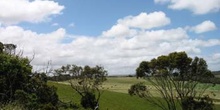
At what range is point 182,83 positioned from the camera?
58969mm

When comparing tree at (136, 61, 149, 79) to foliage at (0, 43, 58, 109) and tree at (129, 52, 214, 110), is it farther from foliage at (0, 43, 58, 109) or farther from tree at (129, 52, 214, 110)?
foliage at (0, 43, 58, 109)

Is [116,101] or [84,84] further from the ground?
[84,84]

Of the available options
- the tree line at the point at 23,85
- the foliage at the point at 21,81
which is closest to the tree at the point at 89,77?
the tree line at the point at 23,85

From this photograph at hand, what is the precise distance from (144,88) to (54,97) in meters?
17.9

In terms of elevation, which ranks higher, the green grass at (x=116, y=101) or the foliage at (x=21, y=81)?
the foliage at (x=21, y=81)

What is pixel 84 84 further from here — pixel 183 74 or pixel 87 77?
pixel 183 74

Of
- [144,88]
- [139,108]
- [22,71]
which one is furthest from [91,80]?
[22,71]

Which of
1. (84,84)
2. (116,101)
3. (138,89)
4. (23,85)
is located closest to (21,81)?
(23,85)

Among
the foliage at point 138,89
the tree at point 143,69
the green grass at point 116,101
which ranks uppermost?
the tree at point 143,69

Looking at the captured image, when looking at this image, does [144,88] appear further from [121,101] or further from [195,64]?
[121,101]

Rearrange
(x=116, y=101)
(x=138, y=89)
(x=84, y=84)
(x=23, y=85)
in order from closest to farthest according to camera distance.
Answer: (x=23, y=85) → (x=138, y=89) → (x=84, y=84) → (x=116, y=101)

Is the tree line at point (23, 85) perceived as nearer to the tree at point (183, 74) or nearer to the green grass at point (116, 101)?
the tree at point (183, 74)

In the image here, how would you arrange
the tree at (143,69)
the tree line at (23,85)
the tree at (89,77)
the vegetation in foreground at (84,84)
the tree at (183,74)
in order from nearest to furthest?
1. the tree line at (23,85)
2. the vegetation in foreground at (84,84)
3. the tree at (183,74)
4. the tree at (143,69)
5. the tree at (89,77)

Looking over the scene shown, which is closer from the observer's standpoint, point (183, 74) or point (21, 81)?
point (21, 81)
